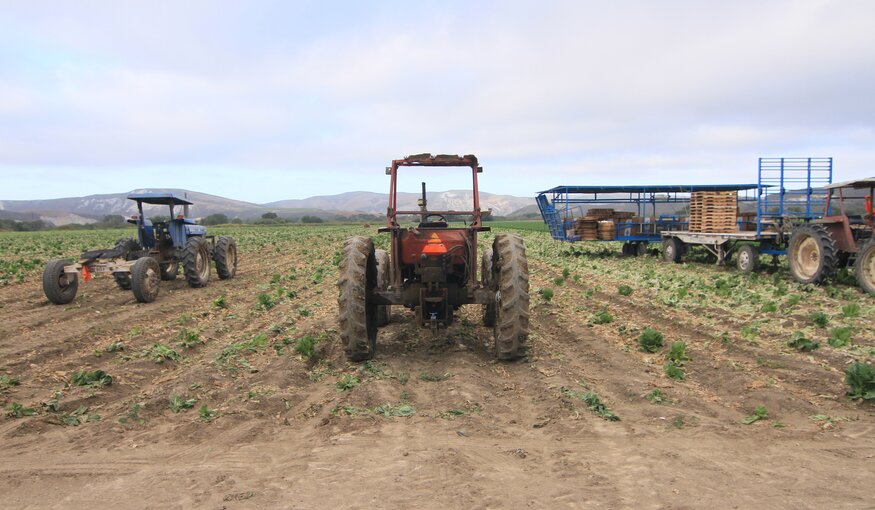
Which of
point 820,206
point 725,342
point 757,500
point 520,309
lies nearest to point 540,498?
point 757,500

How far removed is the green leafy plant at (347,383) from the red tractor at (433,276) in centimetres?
58

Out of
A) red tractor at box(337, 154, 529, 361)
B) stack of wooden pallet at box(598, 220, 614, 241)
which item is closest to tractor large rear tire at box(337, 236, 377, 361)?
red tractor at box(337, 154, 529, 361)

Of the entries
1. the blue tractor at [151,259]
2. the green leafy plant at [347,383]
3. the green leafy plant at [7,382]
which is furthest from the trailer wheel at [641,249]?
the green leafy plant at [7,382]

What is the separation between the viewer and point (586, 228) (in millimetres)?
21641

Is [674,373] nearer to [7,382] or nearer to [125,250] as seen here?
[7,382]

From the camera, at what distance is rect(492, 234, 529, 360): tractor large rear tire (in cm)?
643

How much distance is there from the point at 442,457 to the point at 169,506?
5.96ft

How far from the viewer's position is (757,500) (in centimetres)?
337

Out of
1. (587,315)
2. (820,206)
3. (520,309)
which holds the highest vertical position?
(820,206)

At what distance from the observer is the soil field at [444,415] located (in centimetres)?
360

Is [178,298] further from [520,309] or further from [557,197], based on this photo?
[557,197]

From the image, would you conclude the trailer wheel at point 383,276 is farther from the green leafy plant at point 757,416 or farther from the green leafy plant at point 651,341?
the green leafy plant at point 757,416

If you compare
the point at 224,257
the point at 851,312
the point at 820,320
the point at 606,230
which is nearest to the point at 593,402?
the point at 820,320

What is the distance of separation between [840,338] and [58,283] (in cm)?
1360
